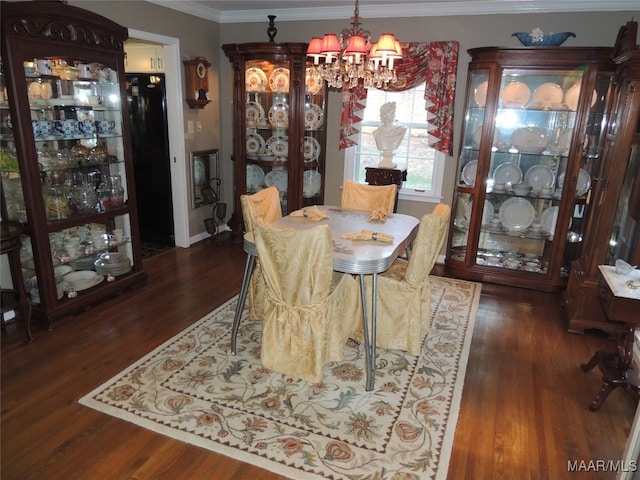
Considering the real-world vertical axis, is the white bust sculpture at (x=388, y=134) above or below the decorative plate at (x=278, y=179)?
above

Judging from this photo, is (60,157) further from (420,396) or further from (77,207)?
(420,396)

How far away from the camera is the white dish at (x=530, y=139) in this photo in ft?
13.3

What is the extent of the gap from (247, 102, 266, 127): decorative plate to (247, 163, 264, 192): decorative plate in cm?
47

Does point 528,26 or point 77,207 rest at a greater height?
point 528,26

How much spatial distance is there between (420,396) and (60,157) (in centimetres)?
294

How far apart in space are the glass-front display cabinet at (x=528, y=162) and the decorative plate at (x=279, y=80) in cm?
185

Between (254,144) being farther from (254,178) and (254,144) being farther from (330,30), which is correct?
(330,30)

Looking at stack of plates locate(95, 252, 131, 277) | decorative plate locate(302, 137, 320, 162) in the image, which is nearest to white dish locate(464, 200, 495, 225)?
decorative plate locate(302, 137, 320, 162)

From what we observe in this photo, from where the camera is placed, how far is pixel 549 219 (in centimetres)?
417

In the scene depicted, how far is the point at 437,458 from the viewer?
203 cm

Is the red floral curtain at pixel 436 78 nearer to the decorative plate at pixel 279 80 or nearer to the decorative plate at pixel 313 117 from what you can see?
the decorative plate at pixel 313 117

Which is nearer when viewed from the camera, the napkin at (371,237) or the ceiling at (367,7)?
the napkin at (371,237)

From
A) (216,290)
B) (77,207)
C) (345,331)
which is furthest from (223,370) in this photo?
(77,207)

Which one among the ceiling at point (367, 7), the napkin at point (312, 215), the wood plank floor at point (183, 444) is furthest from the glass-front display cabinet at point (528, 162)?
the napkin at point (312, 215)
